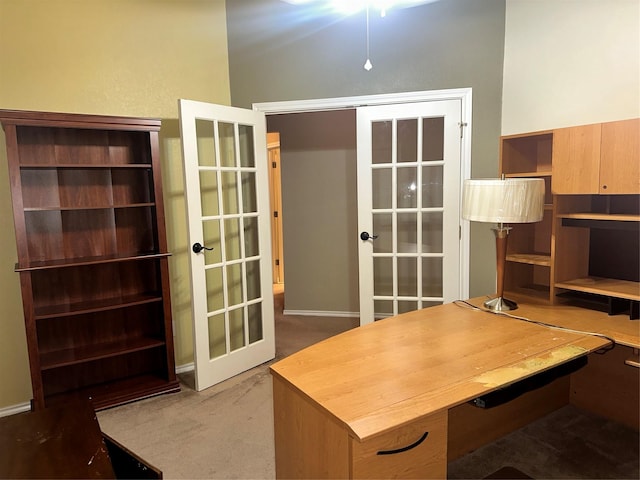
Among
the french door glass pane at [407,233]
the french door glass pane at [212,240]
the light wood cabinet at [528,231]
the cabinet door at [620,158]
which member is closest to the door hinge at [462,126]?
the light wood cabinet at [528,231]

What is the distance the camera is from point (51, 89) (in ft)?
8.73

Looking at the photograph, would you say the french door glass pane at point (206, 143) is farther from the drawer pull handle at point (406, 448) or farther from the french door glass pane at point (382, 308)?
the drawer pull handle at point (406, 448)

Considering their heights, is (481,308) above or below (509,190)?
below

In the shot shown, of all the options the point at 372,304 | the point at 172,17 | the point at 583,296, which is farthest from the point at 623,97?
the point at 172,17

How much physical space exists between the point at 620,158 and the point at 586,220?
1.20 feet

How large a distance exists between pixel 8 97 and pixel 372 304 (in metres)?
2.80

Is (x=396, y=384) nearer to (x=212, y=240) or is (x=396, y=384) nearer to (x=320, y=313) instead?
(x=212, y=240)

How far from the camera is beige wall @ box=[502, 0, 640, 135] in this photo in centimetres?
238

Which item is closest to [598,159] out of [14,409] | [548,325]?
[548,325]

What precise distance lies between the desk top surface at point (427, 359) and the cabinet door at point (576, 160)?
2.15 feet

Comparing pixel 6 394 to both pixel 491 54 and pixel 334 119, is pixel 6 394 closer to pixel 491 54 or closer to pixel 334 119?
pixel 334 119

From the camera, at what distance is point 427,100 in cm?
314

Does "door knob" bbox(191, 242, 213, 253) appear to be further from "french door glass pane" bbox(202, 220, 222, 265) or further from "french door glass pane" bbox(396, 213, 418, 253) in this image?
"french door glass pane" bbox(396, 213, 418, 253)

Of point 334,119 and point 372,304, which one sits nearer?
point 372,304
